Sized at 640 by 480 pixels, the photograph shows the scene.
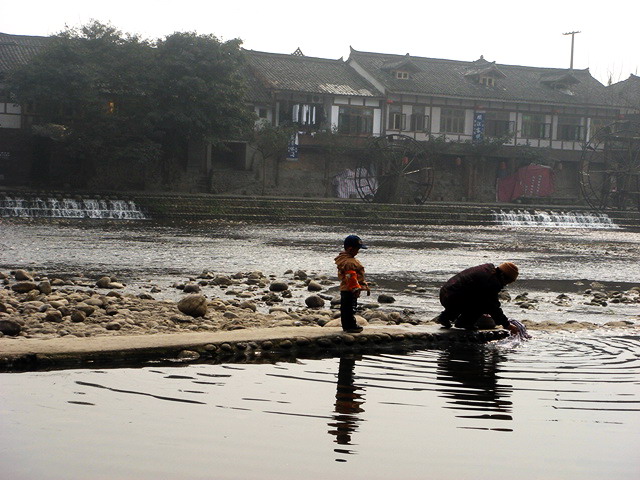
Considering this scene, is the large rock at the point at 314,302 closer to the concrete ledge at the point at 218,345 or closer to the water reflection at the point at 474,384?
the concrete ledge at the point at 218,345

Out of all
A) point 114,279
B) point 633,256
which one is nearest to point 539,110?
point 633,256

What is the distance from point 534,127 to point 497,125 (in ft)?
7.62

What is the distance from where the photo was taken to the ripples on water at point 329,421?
4664 mm

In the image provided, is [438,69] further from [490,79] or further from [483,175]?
[483,175]

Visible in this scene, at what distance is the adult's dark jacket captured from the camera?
28.6 ft

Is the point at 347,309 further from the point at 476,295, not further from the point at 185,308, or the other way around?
the point at 185,308

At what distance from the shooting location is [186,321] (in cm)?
952

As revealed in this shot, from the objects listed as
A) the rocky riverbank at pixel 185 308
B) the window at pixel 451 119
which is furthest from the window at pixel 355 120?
the rocky riverbank at pixel 185 308

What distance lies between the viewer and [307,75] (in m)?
47.2

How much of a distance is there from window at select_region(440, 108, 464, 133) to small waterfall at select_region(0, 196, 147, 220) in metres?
20.6

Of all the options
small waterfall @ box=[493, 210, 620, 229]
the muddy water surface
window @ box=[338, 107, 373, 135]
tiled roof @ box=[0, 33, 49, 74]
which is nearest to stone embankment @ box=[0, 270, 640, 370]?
the muddy water surface

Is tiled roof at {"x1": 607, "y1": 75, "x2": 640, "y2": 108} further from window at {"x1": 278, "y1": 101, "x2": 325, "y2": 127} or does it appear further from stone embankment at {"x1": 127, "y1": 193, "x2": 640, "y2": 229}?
window at {"x1": 278, "y1": 101, "x2": 325, "y2": 127}

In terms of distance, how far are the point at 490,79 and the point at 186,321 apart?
43.6 meters

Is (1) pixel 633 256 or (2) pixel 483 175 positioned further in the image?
(2) pixel 483 175
